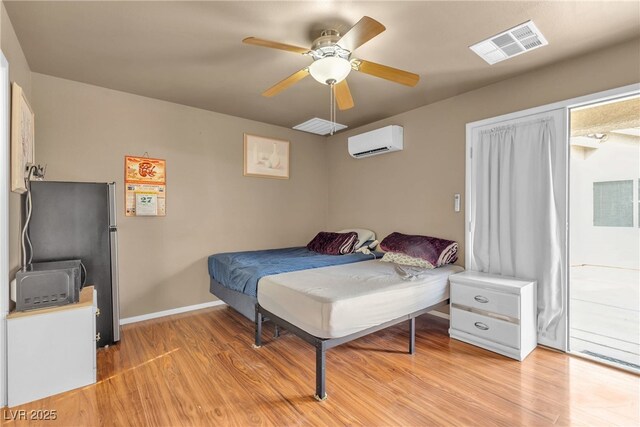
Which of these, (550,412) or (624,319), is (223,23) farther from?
(624,319)

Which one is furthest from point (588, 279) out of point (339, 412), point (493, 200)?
point (339, 412)

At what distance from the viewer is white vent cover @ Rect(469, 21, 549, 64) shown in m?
2.10

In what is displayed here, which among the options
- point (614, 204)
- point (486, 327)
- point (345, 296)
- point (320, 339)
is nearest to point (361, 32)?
point (345, 296)

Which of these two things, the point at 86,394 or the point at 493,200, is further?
the point at 493,200

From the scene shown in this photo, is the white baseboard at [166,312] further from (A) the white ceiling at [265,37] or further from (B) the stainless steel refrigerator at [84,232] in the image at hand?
(A) the white ceiling at [265,37]

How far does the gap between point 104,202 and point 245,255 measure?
1.55m

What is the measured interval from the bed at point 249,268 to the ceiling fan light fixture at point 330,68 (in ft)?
5.53

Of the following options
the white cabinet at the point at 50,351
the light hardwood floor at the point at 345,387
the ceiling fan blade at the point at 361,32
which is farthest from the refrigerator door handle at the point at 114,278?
the ceiling fan blade at the point at 361,32

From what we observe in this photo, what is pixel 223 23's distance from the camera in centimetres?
204

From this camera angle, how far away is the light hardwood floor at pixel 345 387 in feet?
5.77

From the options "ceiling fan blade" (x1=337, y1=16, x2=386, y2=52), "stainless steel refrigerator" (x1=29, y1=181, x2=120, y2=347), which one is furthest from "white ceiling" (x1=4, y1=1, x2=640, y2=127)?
"stainless steel refrigerator" (x1=29, y1=181, x2=120, y2=347)

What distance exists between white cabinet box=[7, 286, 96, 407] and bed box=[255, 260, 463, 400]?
1221 millimetres

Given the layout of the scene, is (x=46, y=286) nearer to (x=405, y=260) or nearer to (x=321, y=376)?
(x=321, y=376)

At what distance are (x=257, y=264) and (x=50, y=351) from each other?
1632mm
